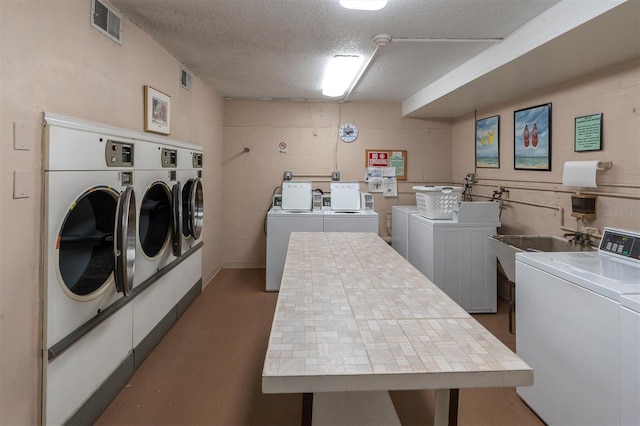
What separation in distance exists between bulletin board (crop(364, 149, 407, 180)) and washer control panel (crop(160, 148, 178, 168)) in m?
2.88

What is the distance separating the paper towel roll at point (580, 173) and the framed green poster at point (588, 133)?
0.16m

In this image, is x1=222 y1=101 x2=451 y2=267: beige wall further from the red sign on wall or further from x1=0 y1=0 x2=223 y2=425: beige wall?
x1=0 y1=0 x2=223 y2=425: beige wall

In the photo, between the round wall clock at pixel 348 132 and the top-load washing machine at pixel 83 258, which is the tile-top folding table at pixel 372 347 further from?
the round wall clock at pixel 348 132

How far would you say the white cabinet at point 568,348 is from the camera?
1525 mm

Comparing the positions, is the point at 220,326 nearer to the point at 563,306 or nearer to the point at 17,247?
the point at 17,247

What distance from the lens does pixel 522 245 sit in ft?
9.68

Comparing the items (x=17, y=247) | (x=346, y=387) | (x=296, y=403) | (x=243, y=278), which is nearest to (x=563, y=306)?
(x=346, y=387)

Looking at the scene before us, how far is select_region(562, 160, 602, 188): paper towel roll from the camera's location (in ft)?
8.22

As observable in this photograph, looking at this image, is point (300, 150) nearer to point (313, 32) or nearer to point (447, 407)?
point (313, 32)

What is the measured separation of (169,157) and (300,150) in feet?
7.95

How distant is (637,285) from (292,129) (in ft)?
13.8

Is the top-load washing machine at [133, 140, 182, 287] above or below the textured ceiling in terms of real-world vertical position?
below

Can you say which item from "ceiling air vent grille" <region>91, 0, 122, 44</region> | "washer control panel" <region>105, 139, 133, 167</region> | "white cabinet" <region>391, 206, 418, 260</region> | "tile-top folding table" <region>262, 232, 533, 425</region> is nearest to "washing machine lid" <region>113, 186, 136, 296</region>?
"washer control panel" <region>105, 139, 133, 167</region>

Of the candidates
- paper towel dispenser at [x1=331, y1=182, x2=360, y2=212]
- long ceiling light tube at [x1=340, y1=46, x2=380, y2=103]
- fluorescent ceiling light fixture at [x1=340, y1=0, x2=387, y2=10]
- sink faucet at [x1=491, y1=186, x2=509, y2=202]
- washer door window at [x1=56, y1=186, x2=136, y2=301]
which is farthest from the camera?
paper towel dispenser at [x1=331, y1=182, x2=360, y2=212]
